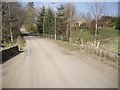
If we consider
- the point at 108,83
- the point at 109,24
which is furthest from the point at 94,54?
the point at 109,24

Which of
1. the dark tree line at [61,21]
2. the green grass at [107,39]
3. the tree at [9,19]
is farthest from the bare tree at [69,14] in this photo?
the tree at [9,19]

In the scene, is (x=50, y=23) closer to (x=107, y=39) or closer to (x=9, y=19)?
Result: (x=107, y=39)

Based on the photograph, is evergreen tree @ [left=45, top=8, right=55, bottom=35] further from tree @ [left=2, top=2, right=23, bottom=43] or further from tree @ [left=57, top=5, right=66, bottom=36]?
tree @ [left=2, top=2, right=23, bottom=43]

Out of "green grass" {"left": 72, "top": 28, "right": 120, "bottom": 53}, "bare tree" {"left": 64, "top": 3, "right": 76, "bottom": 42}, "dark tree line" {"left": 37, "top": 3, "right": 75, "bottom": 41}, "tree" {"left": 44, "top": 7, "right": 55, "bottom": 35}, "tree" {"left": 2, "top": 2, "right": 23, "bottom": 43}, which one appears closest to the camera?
"green grass" {"left": 72, "top": 28, "right": 120, "bottom": 53}

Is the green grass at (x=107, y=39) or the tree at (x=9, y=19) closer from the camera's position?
the green grass at (x=107, y=39)

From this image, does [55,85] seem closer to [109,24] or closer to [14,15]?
[14,15]

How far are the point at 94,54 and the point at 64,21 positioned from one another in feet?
156

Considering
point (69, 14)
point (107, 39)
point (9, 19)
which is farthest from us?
point (69, 14)

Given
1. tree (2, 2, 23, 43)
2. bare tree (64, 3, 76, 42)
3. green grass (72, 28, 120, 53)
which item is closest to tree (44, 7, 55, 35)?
bare tree (64, 3, 76, 42)

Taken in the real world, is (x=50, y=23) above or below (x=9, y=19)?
above

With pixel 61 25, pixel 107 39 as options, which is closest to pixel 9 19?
pixel 107 39

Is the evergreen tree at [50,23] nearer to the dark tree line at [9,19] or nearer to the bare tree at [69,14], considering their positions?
the bare tree at [69,14]

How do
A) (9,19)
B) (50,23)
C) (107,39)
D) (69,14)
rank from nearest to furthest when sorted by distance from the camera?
(9,19), (107,39), (69,14), (50,23)

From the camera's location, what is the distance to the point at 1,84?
39.9 feet
